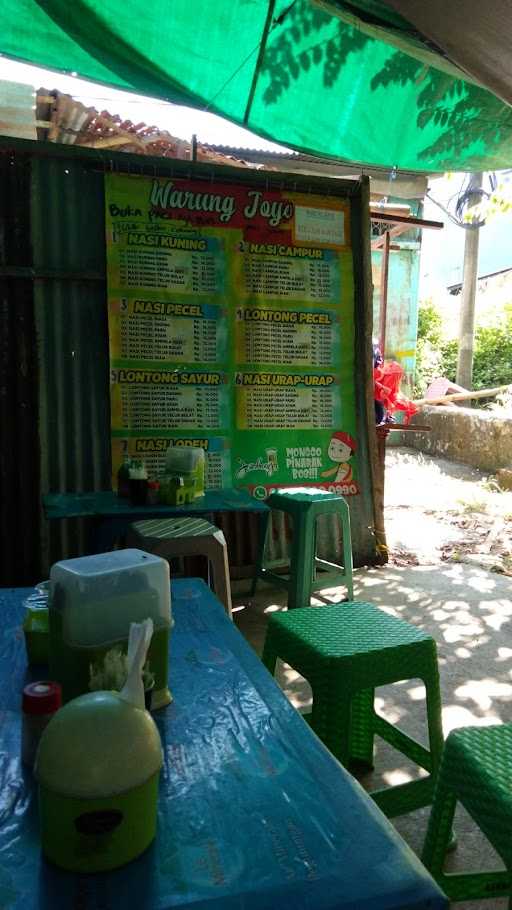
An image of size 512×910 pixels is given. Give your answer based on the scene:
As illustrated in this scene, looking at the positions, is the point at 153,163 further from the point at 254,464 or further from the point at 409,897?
the point at 409,897

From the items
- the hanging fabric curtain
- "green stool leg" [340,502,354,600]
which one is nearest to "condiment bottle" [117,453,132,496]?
"green stool leg" [340,502,354,600]

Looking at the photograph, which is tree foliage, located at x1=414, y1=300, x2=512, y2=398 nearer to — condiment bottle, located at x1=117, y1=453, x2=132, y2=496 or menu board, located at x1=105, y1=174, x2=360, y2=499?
menu board, located at x1=105, y1=174, x2=360, y2=499

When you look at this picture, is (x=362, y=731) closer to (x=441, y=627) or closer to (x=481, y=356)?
(x=441, y=627)

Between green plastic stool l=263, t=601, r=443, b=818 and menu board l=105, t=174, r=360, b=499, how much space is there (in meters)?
2.36

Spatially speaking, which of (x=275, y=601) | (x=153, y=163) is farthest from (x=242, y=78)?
(x=275, y=601)

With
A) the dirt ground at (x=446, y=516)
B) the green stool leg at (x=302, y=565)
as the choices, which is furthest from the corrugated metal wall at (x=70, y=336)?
the dirt ground at (x=446, y=516)

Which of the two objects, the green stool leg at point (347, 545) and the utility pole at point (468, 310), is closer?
the green stool leg at point (347, 545)

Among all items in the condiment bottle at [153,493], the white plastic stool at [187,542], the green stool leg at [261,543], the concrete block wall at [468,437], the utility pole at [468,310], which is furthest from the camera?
the utility pole at [468,310]

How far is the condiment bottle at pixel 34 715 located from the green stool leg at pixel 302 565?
2.89 metres

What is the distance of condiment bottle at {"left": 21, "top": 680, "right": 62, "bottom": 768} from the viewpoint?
111cm

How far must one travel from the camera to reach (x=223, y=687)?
56.0 inches

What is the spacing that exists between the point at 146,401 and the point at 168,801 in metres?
3.54

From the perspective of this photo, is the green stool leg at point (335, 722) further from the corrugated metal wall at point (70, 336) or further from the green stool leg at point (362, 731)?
the corrugated metal wall at point (70, 336)

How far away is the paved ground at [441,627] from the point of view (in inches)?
97.7
